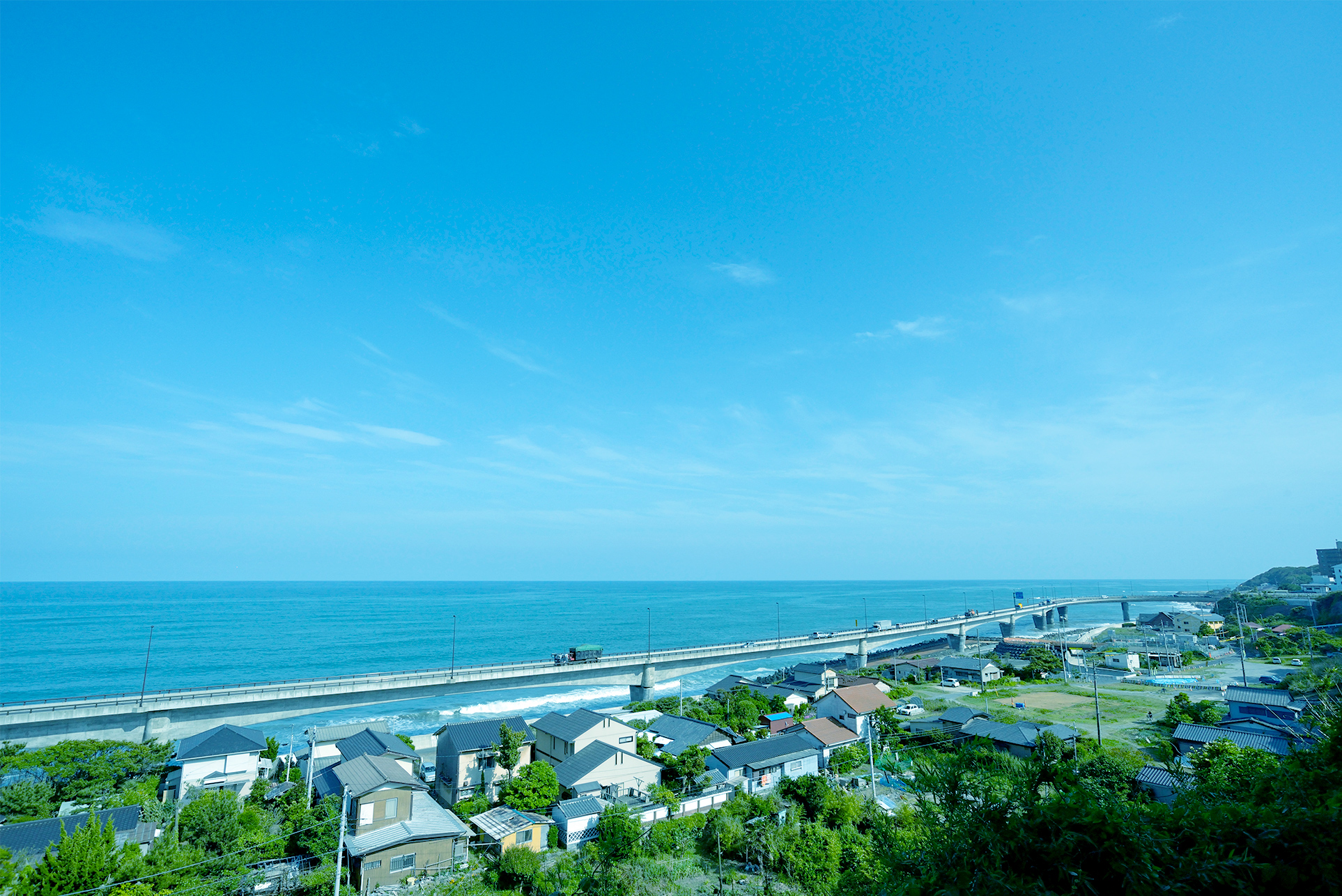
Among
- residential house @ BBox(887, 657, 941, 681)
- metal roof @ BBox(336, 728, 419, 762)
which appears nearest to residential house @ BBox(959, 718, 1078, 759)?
residential house @ BBox(887, 657, 941, 681)

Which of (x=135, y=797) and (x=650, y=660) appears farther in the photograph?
(x=650, y=660)

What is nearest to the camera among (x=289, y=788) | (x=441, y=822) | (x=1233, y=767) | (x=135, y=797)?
(x=1233, y=767)

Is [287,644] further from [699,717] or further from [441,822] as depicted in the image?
[441,822]

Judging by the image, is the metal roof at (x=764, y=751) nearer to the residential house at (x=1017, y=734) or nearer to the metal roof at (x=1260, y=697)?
the residential house at (x=1017, y=734)

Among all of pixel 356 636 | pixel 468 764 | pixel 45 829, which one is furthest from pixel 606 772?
pixel 356 636

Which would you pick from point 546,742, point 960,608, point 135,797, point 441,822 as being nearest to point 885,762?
point 546,742

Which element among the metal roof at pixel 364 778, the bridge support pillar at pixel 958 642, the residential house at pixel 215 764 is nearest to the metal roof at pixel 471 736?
the metal roof at pixel 364 778
